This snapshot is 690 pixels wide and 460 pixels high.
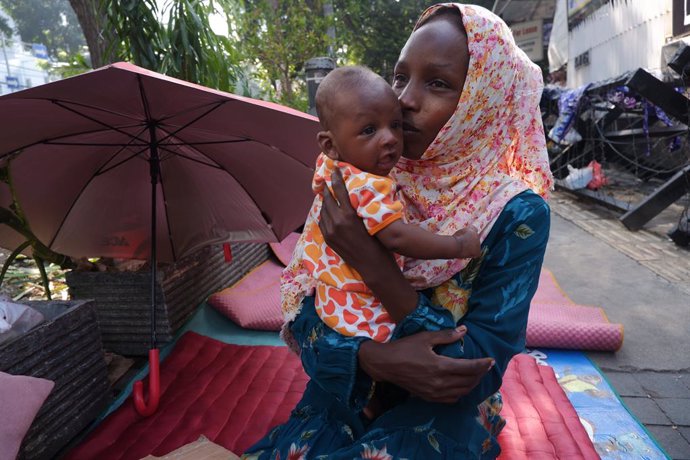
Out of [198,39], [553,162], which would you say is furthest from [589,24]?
[198,39]

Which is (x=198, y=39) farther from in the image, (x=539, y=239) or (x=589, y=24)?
(x=589, y=24)

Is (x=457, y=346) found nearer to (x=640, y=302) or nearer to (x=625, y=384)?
A: (x=625, y=384)

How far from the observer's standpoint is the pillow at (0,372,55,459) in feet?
4.92

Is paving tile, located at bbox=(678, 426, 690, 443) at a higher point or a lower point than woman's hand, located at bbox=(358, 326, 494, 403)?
lower

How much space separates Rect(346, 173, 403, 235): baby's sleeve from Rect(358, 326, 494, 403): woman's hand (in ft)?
0.91

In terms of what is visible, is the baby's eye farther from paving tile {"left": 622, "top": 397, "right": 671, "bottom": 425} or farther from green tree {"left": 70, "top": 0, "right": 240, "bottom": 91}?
green tree {"left": 70, "top": 0, "right": 240, "bottom": 91}

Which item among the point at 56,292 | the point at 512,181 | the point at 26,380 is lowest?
the point at 56,292

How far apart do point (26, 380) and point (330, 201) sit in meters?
1.25

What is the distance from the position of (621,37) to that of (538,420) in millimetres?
9357

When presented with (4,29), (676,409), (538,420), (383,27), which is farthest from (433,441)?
(4,29)

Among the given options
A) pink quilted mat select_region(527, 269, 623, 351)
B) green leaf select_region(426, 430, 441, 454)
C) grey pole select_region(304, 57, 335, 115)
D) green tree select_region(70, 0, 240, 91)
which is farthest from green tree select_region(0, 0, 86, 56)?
green leaf select_region(426, 430, 441, 454)

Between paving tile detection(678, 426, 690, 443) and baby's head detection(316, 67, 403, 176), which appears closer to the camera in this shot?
baby's head detection(316, 67, 403, 176)

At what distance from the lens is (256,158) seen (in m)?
2.44

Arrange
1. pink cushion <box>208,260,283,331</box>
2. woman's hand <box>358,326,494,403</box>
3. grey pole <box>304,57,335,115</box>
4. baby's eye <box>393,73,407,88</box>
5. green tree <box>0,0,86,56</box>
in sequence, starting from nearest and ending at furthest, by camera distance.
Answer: woman's hand <box>358,326,494,403</box> → baby's eye <box>393,73,407,88</box> → pink cushion <box>208,260,283,331</box> → grey pole <box>304,57,335,115</box> → green tree <box>0,0,86,56</box>
